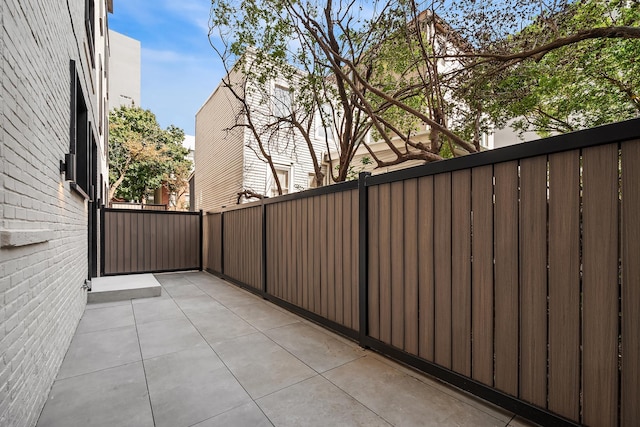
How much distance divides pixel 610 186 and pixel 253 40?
580 cm

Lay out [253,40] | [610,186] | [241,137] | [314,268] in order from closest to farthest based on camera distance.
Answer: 1. [610,186]
2. [314,268]
3. [253,40]
4. [241,137]

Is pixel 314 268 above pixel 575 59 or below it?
below

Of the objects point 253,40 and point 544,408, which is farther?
point 253,40

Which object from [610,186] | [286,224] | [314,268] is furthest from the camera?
[286,224]

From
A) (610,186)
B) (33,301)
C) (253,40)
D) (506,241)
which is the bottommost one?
(33,301)

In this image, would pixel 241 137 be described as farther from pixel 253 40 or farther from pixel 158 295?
pixel 158 295

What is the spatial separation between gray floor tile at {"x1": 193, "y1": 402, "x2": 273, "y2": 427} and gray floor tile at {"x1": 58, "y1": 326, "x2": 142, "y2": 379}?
1289 mm

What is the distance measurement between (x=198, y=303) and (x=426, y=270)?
363 cm

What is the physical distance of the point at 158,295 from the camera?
196 inches

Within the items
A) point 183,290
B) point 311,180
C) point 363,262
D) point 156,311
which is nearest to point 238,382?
point 363,262

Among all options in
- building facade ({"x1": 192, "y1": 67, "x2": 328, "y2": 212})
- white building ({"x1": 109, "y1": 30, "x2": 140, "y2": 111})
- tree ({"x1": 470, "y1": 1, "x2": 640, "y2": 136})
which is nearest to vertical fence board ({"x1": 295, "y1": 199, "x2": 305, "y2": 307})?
tree ({"x1": 470, "y1": 1, "x2": 640, "y2": 136})

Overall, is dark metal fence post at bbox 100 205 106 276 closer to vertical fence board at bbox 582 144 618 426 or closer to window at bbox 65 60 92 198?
window at bbox 65 60 92 198

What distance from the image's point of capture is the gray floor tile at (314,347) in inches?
102

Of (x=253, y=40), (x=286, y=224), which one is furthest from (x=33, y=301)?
(x=253, y=40)
